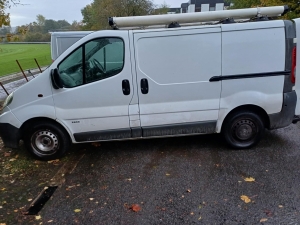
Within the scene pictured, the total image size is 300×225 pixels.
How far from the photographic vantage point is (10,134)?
461 cm

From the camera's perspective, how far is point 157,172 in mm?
4211

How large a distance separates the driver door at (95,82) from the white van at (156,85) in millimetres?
16

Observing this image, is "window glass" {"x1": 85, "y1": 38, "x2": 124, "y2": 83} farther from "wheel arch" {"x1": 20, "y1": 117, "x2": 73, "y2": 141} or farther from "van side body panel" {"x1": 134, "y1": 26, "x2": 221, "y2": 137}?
"wheel arch" {"x1": 20, "y1": 117, "x2": 73, "y2": 141}

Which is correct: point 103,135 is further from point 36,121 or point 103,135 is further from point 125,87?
point 36,121

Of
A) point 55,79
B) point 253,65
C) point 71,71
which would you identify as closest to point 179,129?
point 253,65

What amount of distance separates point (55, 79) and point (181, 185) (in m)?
2.55

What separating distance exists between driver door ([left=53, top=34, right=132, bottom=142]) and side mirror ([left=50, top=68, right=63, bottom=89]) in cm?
7

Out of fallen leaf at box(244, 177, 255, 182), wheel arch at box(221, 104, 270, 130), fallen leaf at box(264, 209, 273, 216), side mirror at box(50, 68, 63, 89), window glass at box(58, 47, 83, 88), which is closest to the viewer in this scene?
fallen leaf at box(264, 209, 273, 216)

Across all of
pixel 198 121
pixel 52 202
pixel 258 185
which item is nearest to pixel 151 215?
pixel 52 202

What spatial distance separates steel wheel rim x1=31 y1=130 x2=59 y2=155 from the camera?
4645mm

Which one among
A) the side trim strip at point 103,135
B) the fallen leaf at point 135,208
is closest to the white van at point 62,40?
the side trim strip at point 103,135

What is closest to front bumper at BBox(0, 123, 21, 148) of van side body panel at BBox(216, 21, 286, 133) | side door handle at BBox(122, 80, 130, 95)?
side door handle at BBox(122, 80, 130, 95)

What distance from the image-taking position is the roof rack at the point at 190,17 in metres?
4.43

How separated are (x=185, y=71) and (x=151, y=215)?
2.32 m
